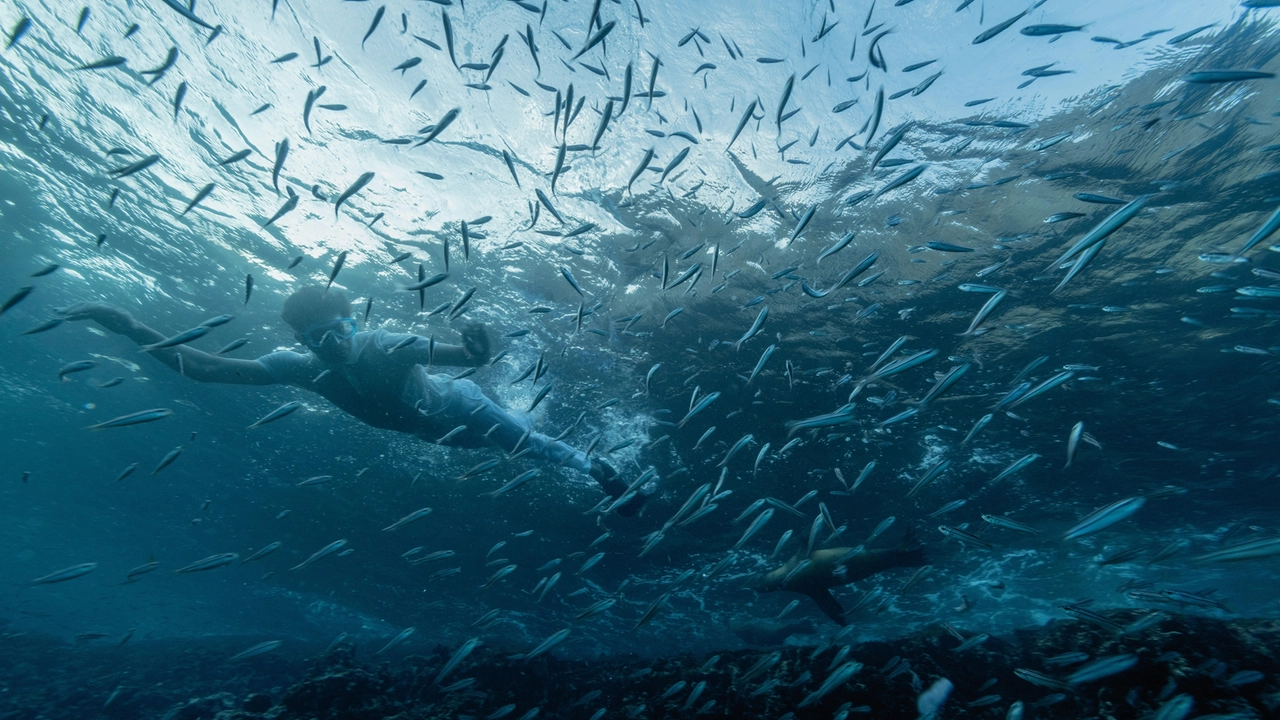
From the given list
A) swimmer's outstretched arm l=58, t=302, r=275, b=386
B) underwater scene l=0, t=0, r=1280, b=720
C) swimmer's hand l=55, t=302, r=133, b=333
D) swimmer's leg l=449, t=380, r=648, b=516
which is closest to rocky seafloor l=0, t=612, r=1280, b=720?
underwater scene l=0, t=0, r=1280, b=720

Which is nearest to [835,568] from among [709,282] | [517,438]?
[709,282]

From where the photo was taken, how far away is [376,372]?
22.4 feet

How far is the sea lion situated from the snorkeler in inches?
239

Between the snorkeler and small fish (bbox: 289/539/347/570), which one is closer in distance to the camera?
the snorkeler

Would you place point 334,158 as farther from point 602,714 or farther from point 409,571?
point 409,571

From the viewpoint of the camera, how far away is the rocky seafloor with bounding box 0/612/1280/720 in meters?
5.43

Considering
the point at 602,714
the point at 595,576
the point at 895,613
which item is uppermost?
the point at 602,714

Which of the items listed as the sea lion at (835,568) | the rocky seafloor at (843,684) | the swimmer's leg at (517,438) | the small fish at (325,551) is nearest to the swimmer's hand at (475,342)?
the swimmer's leg at (517,438)

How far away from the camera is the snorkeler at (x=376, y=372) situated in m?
6.12

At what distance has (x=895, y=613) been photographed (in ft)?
82.7

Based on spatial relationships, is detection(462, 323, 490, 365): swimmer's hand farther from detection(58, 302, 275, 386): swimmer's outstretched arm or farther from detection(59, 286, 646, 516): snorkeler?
detection(58, 302, 275, 386): swimmer's outstretched arm

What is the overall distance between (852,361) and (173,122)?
14.5 meters

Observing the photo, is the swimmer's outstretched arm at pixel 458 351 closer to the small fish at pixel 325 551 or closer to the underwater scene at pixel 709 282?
the underwater scene at pixel 709 282

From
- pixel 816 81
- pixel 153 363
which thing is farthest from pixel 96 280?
pixel 816 81
